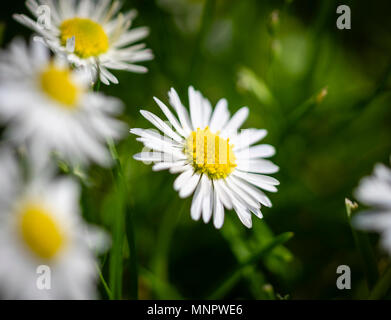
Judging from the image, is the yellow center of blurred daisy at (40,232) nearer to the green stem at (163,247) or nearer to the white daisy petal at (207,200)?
the white daisy petal at (207,200)

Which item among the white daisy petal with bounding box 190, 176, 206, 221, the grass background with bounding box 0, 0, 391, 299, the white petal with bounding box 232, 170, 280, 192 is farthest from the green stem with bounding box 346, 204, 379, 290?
the white daisy petal with bounding box 190, 176, 206, 221

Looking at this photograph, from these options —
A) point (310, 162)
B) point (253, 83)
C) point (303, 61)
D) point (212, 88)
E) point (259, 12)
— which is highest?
point (259, 12)

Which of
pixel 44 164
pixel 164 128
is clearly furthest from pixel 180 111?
pixel 44 164

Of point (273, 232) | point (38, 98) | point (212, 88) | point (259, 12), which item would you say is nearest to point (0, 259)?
point (38, 98)

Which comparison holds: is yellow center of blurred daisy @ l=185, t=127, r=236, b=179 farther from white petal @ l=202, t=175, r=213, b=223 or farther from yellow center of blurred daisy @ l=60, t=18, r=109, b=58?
yellow center of blurred daisy @ l=60, t=18, r=109, b=58

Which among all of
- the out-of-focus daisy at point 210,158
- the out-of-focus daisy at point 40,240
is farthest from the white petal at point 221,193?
the out-of-focus daisy at point 40,240

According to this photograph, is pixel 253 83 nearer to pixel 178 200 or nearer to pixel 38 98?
pixel 178 200
